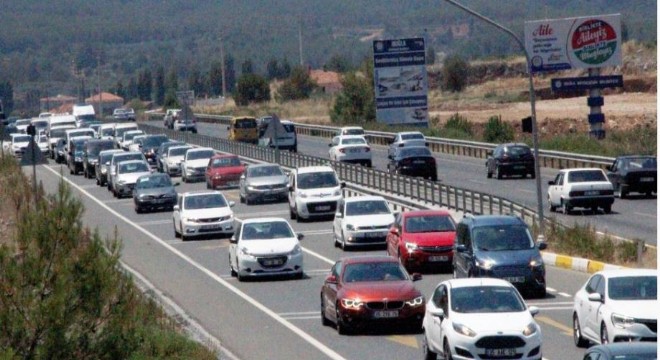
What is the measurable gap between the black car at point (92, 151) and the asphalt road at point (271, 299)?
20.1 meters

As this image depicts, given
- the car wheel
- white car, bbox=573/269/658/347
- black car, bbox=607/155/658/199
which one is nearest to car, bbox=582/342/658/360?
white car, bbox=573/269/658/347

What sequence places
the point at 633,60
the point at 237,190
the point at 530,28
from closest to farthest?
the point at 237,190, the point at 530,28, the point at 633,60

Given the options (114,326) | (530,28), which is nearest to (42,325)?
(114,326)

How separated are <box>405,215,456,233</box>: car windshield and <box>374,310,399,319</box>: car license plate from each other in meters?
9.83

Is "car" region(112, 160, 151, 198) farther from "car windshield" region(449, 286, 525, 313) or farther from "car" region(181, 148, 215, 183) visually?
"car windshield" region(449, 286, 525, 313)

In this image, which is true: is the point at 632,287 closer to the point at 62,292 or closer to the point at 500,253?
the point at 500,253

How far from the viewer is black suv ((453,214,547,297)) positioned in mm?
27625

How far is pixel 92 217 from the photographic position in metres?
51.8

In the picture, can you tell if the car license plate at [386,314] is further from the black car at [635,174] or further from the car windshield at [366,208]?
the black car at [635,174]

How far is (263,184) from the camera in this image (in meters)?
53.4

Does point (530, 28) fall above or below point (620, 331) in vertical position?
above

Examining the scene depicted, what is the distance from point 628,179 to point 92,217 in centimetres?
1920

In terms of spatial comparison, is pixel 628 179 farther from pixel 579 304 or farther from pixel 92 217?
pixel 579 304

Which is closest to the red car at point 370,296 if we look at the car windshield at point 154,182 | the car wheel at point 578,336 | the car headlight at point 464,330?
the car wheel at point 578,336
